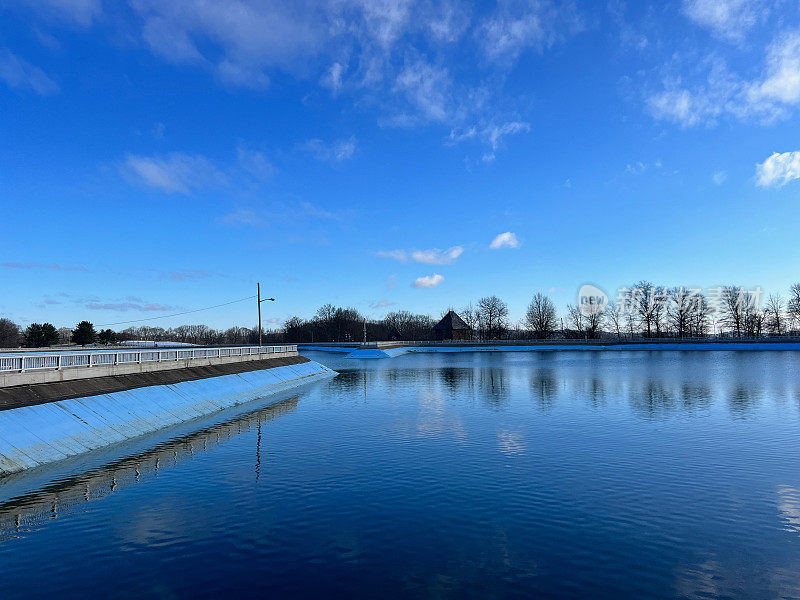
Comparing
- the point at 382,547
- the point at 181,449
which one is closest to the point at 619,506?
the point at 382,547

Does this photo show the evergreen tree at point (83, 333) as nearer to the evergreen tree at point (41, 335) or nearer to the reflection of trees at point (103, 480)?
the evergreen tree at point (41, 335)

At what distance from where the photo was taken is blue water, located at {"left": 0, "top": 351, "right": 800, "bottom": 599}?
32.3ft

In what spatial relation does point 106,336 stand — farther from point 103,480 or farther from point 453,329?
point 103,480

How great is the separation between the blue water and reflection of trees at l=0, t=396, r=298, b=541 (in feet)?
0.35

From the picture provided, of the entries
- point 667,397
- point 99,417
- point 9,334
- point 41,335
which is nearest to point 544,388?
point 667,397

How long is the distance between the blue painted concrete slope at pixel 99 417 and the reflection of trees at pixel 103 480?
2748 mm

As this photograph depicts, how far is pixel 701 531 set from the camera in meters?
12.0

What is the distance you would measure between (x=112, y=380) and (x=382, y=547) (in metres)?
26.4

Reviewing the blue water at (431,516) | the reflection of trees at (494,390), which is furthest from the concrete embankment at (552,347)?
the blue water at (431,516)

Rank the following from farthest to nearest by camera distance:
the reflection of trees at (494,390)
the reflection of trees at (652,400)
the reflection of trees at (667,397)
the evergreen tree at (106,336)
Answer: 1. the evergreen tree at (106,336)
2. the reflection of trees at (494,390)
3. the reflection of trees at (667,397)
4. the reflection of trees at (652,400)

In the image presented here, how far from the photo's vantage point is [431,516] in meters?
13.4

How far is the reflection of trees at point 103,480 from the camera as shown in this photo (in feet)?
45.9

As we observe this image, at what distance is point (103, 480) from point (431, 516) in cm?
1259

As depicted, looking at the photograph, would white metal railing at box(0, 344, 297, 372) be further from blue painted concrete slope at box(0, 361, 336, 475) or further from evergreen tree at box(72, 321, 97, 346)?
evergreen tree at box(72, 321, 97, 346)
